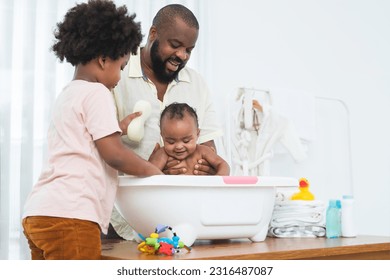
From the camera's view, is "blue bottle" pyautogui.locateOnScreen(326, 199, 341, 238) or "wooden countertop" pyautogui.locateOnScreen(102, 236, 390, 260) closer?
"wooden countertop" pyautogui.locateOnScreen(102, 236, 390, 260)

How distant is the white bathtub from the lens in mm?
1209

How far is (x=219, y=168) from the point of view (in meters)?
1.48

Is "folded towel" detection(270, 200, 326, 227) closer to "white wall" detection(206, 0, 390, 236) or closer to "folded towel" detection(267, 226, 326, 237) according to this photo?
"folded towel" detection(267, 226, 326, 237)

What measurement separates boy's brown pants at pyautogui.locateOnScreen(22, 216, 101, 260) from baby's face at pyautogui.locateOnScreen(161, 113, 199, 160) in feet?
1.18

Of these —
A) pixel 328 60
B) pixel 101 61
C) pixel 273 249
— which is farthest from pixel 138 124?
pixel 328 60

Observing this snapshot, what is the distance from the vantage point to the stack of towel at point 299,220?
1539 millimetres

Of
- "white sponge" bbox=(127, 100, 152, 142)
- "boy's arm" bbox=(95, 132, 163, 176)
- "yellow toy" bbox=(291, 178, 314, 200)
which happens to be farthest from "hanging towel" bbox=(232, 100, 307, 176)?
"boy's arm" bbox=(95, 132, 163, 176)

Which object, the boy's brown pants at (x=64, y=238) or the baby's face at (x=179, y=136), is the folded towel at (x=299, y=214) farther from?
the boy's brown pants at (x=64, y=238)

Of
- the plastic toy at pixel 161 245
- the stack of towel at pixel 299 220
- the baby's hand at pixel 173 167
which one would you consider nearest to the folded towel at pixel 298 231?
the stack of towel at pixel 299 220

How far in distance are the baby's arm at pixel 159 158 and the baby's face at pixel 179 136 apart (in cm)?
1
